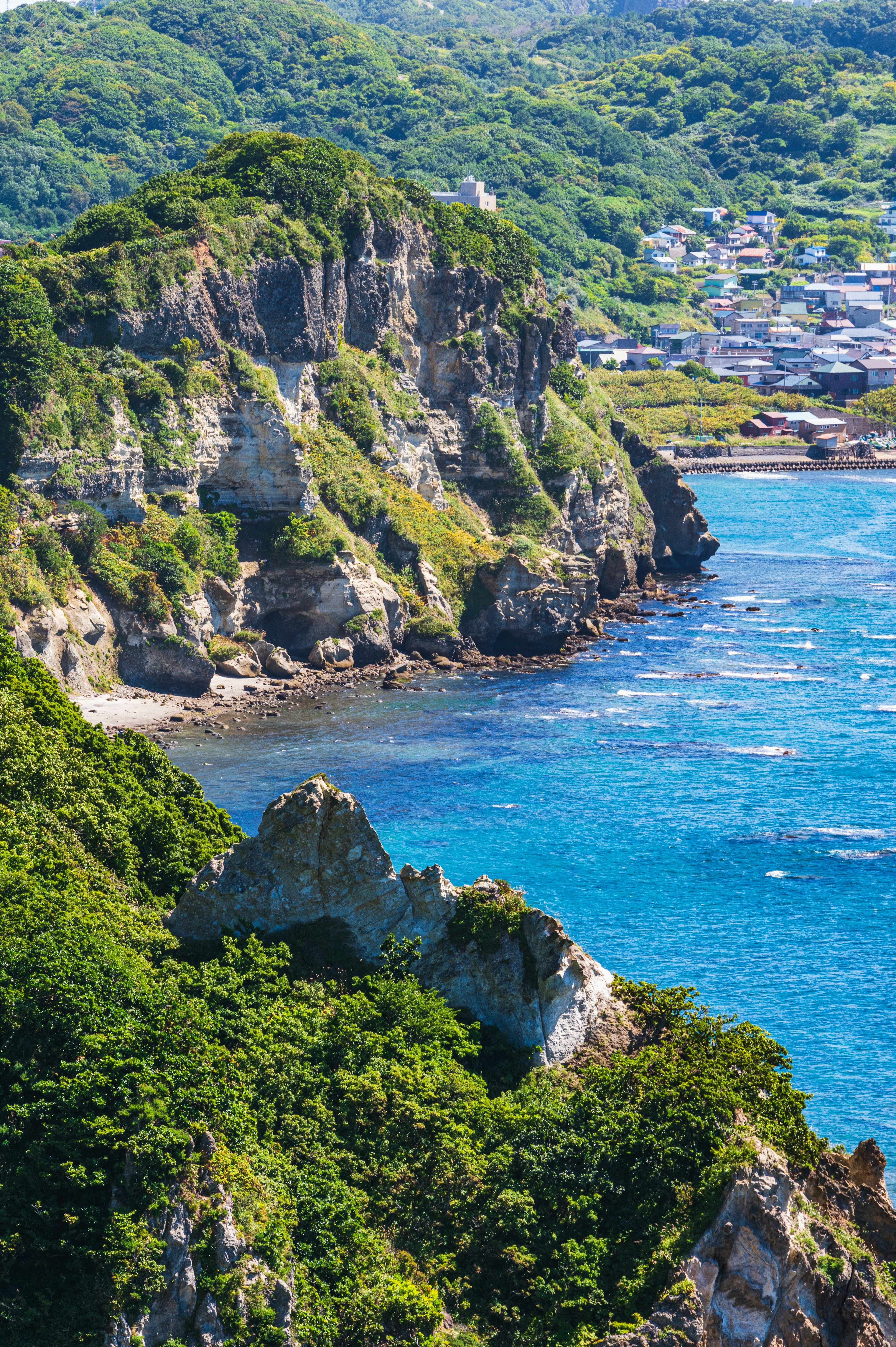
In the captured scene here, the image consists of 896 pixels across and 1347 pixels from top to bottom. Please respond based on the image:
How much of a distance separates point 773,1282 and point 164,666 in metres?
70.9

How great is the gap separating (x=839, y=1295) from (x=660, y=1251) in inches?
145

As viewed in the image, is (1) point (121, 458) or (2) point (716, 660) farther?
(2) point (716, 660)

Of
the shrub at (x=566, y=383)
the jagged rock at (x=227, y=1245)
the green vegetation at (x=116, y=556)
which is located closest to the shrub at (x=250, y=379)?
the green vegetation at (x=116, y=556)

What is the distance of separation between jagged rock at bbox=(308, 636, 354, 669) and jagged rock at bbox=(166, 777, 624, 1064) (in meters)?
60.0

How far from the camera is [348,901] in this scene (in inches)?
1607

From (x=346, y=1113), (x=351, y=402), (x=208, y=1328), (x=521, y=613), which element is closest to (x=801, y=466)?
(x=521, y=613)

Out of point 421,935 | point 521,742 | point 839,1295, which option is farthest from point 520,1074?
point 521,742

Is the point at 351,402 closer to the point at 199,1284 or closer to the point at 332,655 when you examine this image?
the point at 332,655

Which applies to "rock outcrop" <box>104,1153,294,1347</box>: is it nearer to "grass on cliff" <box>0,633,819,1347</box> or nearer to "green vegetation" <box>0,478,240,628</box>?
"grass on cliff" <box>0,633,819,1347</box>

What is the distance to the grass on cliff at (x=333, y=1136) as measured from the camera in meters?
28.7

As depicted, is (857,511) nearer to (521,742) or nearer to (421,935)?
(521,742)

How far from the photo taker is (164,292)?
324 ft

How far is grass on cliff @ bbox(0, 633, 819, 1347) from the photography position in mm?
28719

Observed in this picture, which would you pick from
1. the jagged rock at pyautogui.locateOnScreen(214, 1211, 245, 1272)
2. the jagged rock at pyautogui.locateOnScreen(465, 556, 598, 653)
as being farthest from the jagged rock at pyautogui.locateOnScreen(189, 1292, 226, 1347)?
the jagged rock at pyautogui.locateOnScreen(465, 556, 598, 653)
